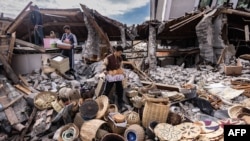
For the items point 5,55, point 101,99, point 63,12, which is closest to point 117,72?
point 101,99

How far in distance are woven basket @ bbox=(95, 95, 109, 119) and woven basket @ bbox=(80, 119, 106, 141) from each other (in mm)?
252

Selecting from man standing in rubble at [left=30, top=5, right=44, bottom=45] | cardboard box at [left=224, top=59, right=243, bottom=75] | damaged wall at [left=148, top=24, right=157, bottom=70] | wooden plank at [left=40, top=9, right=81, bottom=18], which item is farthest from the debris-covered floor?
damaged wall at [left=148, top=24, right=157, bottom=70]

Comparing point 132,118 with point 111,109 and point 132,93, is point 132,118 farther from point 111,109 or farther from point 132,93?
point 132,93

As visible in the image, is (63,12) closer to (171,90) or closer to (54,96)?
(54,96)

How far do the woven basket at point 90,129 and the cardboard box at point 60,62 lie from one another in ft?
9.20

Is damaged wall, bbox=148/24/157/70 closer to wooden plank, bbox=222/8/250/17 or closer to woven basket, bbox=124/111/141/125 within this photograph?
wooden plank, bbox=222/8/250/17

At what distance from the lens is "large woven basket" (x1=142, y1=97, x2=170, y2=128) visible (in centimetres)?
491

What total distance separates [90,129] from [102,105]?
2.77ft

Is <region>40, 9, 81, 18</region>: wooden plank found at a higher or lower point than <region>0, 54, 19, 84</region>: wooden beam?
higher

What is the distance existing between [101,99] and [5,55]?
3.16 meters

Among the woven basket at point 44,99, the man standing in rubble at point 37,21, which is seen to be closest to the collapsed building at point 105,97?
the woven basket at point 44,99

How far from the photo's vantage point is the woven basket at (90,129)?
14.8ft

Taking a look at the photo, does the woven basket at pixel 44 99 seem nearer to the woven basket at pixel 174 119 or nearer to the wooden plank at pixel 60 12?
the woven basket at pixel 174 119

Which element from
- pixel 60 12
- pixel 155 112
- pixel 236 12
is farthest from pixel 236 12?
pixel 60 12
